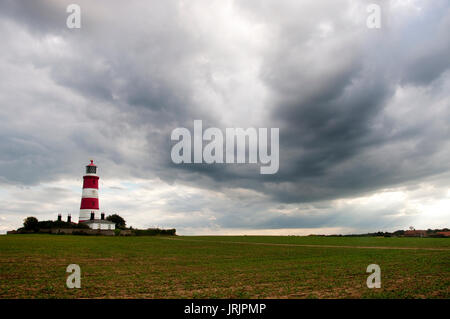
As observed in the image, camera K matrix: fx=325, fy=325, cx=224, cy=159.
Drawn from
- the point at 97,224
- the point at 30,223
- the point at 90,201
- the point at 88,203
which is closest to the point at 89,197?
the point at 90,201

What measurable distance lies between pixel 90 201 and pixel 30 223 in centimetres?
2129

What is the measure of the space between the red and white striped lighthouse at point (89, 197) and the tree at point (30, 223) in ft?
44.0

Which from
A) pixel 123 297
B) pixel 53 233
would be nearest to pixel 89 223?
pixel 53 233

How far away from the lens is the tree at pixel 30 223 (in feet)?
315

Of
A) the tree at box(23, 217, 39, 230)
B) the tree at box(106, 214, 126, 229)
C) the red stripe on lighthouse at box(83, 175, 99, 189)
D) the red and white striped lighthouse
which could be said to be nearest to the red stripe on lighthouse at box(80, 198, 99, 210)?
the red and white striped lighthouse

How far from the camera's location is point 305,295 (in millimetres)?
14172

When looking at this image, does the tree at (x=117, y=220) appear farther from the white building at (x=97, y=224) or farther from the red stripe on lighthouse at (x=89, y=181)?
the red stripe on lighthouse at (x=89, y=181)

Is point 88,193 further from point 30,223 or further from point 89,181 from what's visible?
point 30,223

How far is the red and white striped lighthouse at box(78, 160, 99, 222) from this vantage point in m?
95.7

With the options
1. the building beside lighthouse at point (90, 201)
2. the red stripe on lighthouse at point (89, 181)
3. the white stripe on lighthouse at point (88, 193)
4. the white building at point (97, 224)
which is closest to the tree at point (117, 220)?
the white building at point (97, 224)
